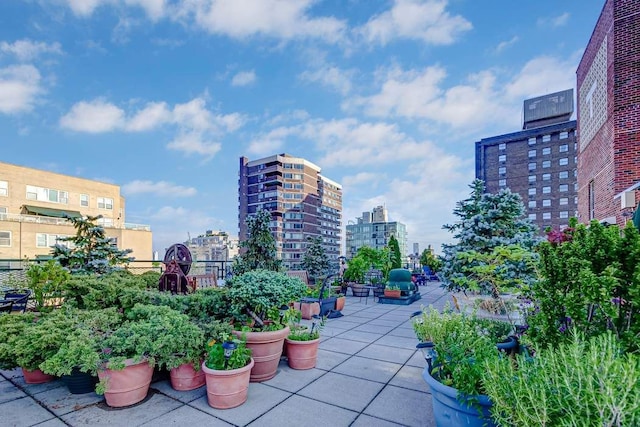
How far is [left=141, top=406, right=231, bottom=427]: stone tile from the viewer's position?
95.3 inches

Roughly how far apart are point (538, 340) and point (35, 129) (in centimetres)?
2046

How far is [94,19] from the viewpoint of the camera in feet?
23.5

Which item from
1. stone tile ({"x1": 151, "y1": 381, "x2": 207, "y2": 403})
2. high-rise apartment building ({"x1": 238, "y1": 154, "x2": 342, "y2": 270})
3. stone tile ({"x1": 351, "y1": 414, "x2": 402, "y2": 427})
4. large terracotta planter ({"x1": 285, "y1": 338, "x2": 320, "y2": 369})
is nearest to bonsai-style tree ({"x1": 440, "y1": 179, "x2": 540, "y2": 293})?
large terracotta planter ({"x1": 285, "y1": 338, "x2": 320, "y2": 369})

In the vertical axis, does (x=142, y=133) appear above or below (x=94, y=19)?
below

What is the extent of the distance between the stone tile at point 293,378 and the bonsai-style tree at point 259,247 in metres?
3.19

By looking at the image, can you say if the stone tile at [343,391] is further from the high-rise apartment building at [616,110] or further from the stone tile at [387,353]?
the high-rise apartment building at [616,110]

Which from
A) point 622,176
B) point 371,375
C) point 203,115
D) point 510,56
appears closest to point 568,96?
point 622,176

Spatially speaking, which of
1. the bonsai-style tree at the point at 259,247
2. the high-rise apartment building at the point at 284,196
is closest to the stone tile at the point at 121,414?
the bonsai-style tree at the point at 259,247

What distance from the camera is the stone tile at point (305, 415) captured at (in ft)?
7.97

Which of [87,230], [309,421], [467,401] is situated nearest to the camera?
[467,401]

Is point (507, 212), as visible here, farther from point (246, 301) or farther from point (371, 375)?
point (246, 301)

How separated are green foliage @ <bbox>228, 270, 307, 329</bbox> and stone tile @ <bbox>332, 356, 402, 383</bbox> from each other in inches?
38.3

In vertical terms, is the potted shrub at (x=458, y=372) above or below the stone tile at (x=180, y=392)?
above

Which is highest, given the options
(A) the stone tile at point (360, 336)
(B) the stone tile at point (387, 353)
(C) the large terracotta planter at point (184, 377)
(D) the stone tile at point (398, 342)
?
(C) the large terracotta planter at point (184, 377)
